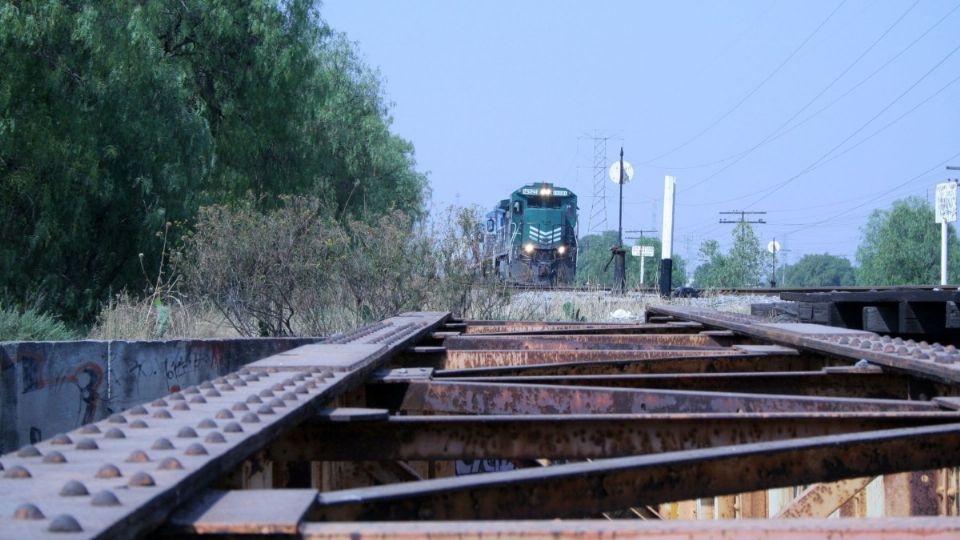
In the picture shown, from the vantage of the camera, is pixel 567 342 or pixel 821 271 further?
pixel 821 271

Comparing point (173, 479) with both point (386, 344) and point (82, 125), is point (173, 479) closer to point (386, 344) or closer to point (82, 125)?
point (386, 344)

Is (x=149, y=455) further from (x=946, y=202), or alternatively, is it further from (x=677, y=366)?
(x=946, y=202)

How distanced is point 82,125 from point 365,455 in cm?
1677

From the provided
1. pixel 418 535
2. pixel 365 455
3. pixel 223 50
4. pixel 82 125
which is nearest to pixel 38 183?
pixel 82 125

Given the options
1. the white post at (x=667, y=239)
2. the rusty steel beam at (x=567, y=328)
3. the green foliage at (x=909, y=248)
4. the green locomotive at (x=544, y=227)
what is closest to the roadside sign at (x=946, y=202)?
the green locomotive at (x=544, y=227)

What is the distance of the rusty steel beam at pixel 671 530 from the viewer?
169cm

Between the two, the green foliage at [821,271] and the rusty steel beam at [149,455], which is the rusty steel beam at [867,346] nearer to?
the rusty steel beam at [149,455]

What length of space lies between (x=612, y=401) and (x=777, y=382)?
1097mm

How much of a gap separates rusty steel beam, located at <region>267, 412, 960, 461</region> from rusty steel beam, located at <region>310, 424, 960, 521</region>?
465 millimetres

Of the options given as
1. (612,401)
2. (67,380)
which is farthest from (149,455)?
(67,380)

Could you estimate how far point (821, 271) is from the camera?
18862 centimetres

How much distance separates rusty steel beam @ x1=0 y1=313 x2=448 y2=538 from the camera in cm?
166

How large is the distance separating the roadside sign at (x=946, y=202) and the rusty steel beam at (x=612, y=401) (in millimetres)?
31578

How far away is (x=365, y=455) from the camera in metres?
2.98
